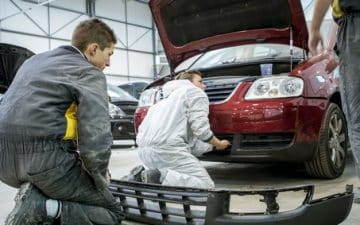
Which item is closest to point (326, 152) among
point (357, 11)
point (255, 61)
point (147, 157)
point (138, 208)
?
point (255, 61)

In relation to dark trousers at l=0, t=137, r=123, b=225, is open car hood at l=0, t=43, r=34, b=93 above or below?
above

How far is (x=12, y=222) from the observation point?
1.83 meters

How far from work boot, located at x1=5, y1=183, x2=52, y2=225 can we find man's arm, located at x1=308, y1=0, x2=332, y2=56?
1.34 m

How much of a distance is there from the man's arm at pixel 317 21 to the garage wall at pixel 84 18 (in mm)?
11697

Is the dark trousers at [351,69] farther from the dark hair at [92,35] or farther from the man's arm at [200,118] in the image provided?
the man's arm at [200,118]

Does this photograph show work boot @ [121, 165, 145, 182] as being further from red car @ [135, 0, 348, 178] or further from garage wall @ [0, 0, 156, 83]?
garage wall @ [0, 0, 156, 83]

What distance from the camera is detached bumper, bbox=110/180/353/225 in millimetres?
1721

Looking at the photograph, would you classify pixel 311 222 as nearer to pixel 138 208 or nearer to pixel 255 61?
pixel 138 208

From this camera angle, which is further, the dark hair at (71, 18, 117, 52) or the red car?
the red car

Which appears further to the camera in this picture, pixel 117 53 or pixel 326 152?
pixel 117 53

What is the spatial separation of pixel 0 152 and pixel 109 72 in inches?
657

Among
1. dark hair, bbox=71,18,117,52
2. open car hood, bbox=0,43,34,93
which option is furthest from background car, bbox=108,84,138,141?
dark hair, bbox=71,18,117,52

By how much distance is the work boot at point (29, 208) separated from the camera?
1.84 meters

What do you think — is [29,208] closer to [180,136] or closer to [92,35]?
[92,35]
